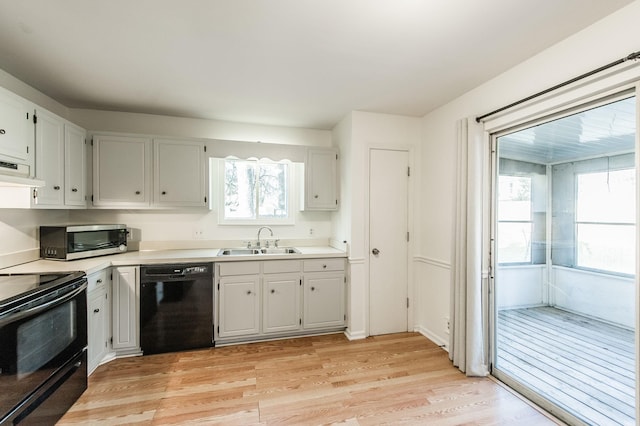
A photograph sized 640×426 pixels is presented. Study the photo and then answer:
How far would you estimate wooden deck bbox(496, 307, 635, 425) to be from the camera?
178 cm

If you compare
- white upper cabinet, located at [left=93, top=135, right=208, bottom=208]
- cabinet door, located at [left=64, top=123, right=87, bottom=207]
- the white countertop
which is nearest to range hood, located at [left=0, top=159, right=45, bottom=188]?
cabinet door, located at [left=64, top=123, right=87, bottom=207]

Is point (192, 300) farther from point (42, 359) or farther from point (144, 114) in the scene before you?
point (144, 114)

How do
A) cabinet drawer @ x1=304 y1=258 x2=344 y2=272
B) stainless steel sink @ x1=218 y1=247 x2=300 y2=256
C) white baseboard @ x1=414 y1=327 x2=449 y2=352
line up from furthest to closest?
stainless steel sink @ x1=218 y1=247 x2=300 y2=256 → cabinet drawer @ x1=304 y1=258 x2=344 y2=272 → white baseboard @ x1=414 y1=327 x2=449 y2=352

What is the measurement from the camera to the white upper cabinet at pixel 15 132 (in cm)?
194

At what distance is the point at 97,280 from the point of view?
2451 millimetres

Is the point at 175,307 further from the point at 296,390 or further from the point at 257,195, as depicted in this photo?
the point at 257,195

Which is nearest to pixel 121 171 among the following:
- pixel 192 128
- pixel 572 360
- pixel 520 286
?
pixel 192 128

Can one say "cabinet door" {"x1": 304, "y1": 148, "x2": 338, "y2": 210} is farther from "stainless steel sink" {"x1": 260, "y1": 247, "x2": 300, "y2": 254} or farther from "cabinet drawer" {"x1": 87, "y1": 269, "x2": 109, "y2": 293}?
"cabinet drawer" {"x1": 87, "y1": 269, "x2": 109, "y2": 293}

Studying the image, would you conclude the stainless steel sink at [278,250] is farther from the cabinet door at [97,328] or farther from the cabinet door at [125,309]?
the cabinet door at [97,328]

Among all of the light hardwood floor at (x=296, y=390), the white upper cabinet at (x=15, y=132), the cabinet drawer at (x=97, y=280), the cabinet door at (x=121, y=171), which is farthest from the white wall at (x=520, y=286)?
the white upper cabinet at (x=15, y=132)

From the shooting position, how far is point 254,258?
119 inches

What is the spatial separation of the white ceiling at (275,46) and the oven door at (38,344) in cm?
169

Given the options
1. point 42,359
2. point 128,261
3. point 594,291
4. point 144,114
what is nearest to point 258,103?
point 144,114

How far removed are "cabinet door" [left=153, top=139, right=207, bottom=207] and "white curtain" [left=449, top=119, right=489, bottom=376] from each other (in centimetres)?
273
